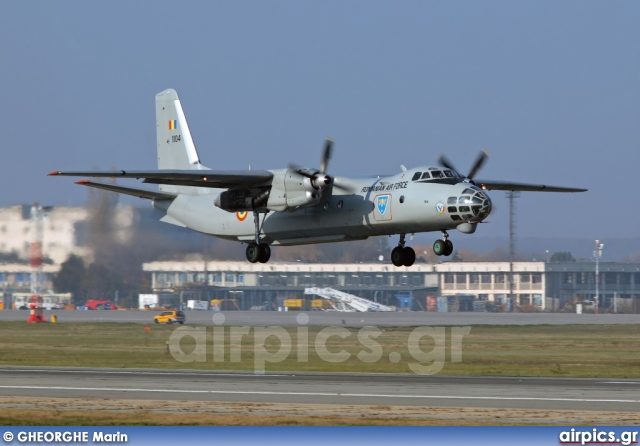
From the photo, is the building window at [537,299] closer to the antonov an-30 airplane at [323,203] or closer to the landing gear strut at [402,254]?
the antonov an-30 airplane at [323,203]

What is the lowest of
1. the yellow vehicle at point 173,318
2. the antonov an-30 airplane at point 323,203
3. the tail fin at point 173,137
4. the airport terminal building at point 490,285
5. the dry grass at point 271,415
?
the yellow vehicle at point 173,318

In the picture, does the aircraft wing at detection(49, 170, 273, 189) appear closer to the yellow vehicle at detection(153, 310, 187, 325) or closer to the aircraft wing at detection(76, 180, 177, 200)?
the aircraft wing at detection(76, 180, 177, 200)

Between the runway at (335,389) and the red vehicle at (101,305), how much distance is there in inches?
1828

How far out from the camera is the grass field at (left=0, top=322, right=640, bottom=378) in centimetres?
4559

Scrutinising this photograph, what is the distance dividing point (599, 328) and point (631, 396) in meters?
46.2

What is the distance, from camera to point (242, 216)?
133ft

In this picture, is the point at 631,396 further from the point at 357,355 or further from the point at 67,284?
the point at 67,284

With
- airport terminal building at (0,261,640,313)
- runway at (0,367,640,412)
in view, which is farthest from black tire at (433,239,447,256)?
airport terminal building at (0,261,640,313)

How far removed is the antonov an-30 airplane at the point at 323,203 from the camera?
112 ft

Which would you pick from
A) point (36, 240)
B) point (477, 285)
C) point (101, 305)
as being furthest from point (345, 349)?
point (477, 285)

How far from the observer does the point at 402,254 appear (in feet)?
123

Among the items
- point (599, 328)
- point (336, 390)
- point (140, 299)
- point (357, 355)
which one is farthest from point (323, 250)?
point (336, 390)

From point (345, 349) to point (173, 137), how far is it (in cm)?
1824

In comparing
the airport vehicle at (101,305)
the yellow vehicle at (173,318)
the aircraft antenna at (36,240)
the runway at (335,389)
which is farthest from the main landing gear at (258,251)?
the airport vehicle at (101,305)
